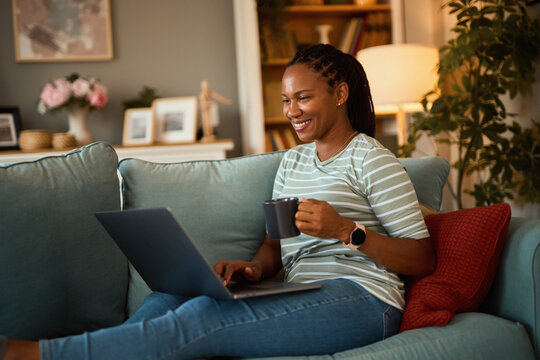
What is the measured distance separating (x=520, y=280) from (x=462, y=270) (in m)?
0.13

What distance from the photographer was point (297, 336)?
3.62 ft

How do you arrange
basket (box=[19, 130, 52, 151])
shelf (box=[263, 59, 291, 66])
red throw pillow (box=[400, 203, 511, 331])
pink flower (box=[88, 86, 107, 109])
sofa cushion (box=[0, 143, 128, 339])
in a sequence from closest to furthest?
red throw pillow (box=[400, 203, 511, 331]) → sofa cushion (box=[0, 143, 128, 339]) → basket (box=[19, 130, 52, 151]) → pink flower (box=[88, 86, 107, 109]) → shelf (box=[263, 59, 291, 66])

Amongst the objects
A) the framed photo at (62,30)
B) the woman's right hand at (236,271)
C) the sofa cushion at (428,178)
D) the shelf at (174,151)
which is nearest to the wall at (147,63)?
the framed photo at (62,30)

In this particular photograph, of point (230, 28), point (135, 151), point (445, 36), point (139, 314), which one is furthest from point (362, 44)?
point (139, 314)

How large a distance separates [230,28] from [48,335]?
8.54 ft

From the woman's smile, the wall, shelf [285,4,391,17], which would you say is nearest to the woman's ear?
the woman's smile

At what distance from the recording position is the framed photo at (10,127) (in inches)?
124

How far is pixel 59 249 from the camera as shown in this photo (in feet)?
4.57

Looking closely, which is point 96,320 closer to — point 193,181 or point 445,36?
point 193,181

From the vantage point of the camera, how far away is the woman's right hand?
1.28 m

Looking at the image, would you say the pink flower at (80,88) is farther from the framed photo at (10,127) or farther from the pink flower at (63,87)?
the framed photo at (10,127)

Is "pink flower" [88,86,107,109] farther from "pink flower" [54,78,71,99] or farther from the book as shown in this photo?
the book

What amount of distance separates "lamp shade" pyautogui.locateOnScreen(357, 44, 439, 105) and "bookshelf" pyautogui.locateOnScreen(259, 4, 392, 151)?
2.31 ft

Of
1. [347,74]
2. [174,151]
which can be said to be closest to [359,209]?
[347,74]
